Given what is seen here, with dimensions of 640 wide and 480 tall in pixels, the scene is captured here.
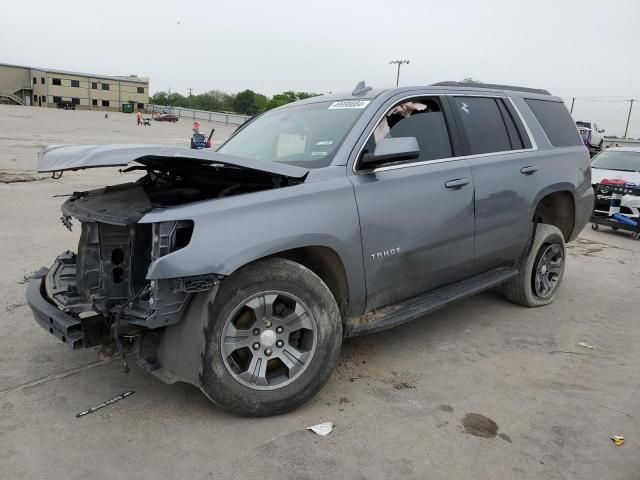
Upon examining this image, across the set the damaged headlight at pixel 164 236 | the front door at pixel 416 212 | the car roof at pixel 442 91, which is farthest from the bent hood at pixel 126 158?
the car roof at pixel 442 91

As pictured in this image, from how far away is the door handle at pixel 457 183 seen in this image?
3.88 m

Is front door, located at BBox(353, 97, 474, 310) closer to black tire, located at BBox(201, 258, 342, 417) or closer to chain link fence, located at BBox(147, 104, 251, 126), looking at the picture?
black tire, located at BBox(201, 258, 342, 417)

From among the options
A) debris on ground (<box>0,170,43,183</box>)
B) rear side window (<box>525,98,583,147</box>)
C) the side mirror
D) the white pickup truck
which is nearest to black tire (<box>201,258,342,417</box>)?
the side mirror

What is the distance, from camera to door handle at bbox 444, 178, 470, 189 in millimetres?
3880

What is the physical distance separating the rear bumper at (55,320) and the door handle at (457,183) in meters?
2.64

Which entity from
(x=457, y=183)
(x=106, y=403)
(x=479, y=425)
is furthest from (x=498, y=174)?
(x=106, y=403)

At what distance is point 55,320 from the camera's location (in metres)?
2.93

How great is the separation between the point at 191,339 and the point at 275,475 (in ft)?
2.67

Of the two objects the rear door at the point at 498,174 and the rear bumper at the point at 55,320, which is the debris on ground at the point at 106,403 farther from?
the rear door at the point at 498,174

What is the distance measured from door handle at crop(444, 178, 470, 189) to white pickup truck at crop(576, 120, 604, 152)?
34459 mm

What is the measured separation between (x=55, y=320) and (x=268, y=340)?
1.20 meters

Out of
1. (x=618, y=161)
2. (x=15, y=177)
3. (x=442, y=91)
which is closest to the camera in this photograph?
(x=442, y=91)

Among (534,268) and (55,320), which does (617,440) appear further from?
(55,320)

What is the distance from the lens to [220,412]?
10.2 ft
